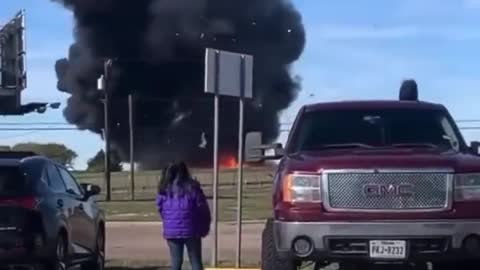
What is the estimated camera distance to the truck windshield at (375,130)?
1189 cm

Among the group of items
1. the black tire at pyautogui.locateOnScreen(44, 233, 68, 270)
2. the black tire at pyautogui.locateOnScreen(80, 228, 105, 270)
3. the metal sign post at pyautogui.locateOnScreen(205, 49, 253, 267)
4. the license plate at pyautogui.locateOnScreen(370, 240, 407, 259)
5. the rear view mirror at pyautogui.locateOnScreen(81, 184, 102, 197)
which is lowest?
the black tire at pyautogui.locateOnScreen(80, 228, 105, 270)

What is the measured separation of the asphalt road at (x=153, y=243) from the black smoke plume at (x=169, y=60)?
50471mm

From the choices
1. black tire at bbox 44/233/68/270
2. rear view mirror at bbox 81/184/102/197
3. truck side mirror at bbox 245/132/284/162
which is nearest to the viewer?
truck side mirror at bbox 245/132/284/162

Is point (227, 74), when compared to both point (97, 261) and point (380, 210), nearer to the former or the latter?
point (97, 261)

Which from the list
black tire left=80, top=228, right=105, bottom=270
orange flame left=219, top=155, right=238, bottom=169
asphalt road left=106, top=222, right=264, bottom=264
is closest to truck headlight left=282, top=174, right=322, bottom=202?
black tire left=80, top=228, right=105, bottom=270

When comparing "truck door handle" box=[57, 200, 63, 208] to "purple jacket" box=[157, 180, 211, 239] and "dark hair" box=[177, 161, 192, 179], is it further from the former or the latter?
"dark hair" box=[177, 161, 192, 179]

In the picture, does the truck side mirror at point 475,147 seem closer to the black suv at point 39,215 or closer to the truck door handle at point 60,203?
the black suv at point 39,215

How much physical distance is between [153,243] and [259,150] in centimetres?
1014

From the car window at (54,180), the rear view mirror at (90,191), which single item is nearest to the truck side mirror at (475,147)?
the car window at (54,180)

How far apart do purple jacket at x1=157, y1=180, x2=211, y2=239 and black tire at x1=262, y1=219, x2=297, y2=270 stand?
1441mm

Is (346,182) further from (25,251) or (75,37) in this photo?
(75,37)

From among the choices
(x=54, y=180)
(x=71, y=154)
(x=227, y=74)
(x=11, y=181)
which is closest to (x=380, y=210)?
(x=11, y=181)

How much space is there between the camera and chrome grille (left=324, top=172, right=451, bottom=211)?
1064 cm

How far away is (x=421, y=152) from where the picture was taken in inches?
441
